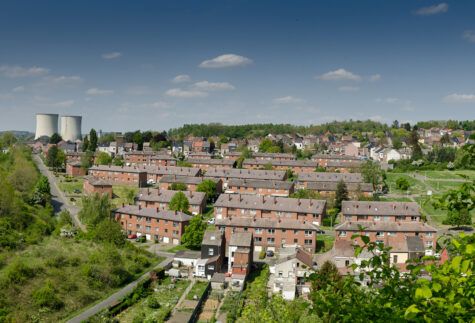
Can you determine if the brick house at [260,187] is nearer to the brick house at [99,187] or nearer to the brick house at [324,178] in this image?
the brick house at [324,178]

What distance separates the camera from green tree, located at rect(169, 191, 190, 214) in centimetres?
4212

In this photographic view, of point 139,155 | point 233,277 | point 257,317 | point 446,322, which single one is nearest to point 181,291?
point 233,277

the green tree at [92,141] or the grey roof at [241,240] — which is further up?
the green tree at [92,141]

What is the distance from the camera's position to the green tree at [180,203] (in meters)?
42.1

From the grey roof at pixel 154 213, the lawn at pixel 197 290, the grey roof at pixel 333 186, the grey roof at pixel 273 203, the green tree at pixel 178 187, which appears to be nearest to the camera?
the lawn at pixel 197 290

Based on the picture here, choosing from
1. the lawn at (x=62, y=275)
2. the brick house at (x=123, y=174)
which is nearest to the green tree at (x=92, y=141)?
the brick house at (x=123, y=174)

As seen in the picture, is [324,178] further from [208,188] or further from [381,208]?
[381,208]

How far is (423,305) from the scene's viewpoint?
425cm

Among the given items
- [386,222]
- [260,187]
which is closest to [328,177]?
[260,187]

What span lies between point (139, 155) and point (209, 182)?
3141 centimetres

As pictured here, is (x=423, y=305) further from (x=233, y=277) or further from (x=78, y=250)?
(x=78, y=250)

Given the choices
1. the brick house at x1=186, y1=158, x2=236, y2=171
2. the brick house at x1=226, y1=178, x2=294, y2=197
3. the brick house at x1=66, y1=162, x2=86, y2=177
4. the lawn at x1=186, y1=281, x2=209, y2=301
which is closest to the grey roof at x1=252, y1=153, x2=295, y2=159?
the brick house at x1=186, y1=158, x2=236, y2=171

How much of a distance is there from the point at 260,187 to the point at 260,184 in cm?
38

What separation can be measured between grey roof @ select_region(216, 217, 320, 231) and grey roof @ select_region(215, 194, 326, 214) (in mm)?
4158
